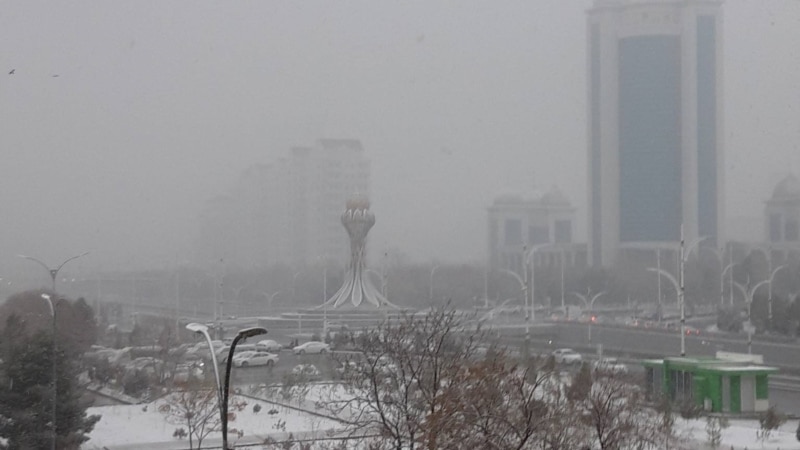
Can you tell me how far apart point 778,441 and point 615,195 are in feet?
188

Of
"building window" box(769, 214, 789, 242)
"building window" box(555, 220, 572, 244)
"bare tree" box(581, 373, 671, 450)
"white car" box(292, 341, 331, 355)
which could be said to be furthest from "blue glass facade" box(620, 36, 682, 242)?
"bare tree" box(581, 373, 671, 450)

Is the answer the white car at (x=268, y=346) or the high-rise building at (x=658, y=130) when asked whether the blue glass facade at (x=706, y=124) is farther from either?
the white car at (x=268, y=346)

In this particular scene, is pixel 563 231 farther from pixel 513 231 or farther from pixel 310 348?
pixel 310 348

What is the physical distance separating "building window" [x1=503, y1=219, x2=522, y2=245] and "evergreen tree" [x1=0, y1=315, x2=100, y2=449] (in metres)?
58.8

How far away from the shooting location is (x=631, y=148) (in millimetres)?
69500

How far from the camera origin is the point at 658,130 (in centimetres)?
6869

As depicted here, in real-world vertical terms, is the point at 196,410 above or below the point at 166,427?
above

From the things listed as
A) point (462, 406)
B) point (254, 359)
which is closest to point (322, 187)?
point (254, 359)

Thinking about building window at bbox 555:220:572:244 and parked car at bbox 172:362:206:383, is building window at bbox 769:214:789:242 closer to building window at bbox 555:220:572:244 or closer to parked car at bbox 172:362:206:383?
building window at bbox 555:220:572:244

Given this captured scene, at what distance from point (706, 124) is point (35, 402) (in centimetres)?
5994

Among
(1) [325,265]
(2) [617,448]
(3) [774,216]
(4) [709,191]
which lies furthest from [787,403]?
(4) [709,191]

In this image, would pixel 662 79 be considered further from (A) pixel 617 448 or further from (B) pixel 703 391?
(A) pixel 617 448

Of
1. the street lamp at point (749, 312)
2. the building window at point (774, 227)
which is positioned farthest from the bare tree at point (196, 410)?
the building window at point (774, 227)

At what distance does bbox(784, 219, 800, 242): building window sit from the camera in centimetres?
5169
